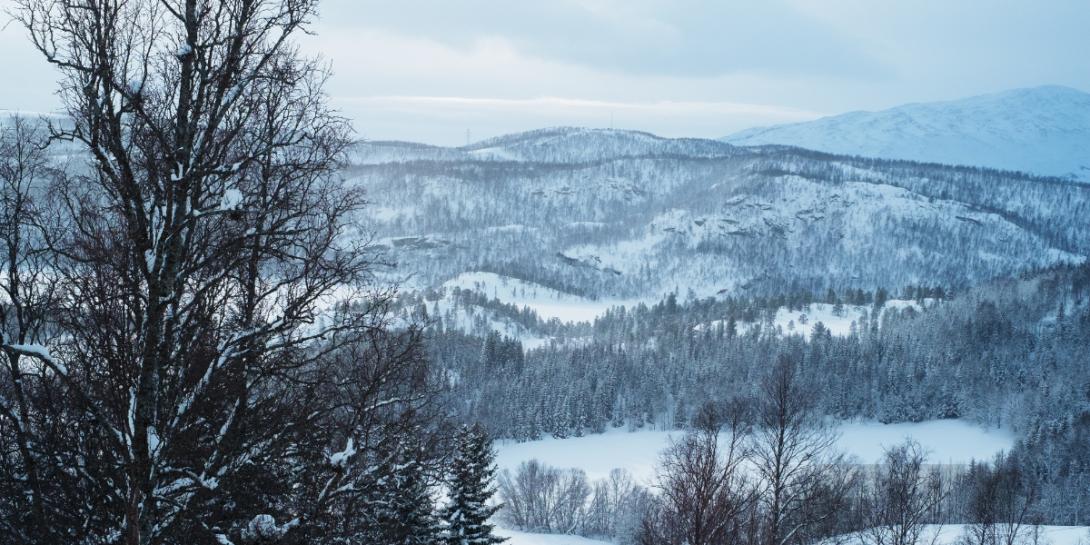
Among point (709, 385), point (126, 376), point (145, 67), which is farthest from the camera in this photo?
point (709, 385)

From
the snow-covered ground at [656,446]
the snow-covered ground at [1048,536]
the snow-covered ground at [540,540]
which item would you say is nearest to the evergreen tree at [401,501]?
the snow-covered ground at [1048,536]

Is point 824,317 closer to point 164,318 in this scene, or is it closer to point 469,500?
point 469,500

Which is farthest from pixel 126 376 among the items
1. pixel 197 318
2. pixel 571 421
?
pixel 571 421

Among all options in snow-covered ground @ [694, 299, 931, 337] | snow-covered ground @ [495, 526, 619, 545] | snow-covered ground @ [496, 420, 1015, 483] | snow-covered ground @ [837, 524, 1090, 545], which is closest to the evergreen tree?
snow-covered ground @ [837, 524, 1090, 545]

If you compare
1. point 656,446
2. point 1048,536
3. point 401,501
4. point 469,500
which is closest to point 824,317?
point 656,446

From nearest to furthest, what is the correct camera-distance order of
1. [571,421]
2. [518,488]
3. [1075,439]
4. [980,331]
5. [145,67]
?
[145,67] → [518,488] → [1075,439] → [571,421] → [980,331]

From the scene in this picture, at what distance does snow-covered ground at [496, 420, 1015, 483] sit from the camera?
8506 cm

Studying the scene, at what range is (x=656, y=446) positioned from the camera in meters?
95.1

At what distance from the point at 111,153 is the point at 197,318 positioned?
1.32 meters

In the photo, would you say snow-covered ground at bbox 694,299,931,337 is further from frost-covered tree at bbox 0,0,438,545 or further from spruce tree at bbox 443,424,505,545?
frost-covered tree at bbox 0,0,438,545

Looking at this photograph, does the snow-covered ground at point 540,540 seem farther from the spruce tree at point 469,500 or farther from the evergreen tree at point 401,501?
the evergreen tree at point 401,501

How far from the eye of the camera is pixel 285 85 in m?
6.07

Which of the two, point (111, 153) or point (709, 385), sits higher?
point (111, 153)

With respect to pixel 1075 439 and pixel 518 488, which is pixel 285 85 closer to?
pixel 518 488
